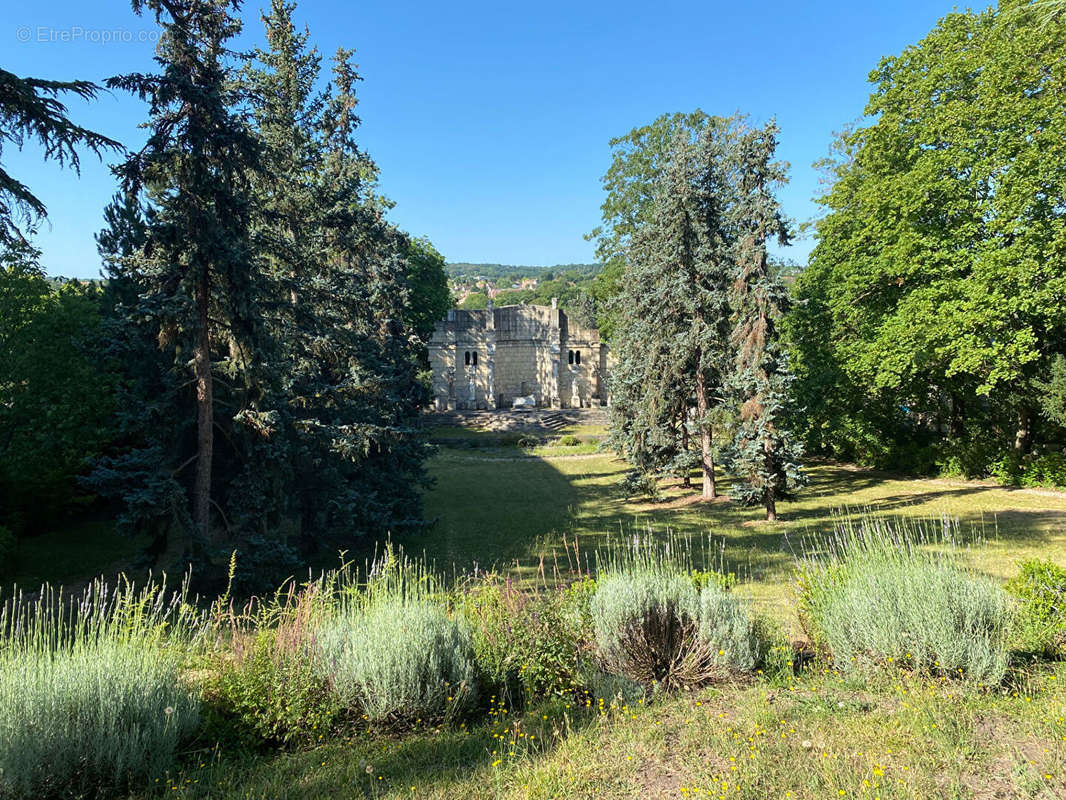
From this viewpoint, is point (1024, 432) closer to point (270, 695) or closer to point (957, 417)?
point (957, 417)

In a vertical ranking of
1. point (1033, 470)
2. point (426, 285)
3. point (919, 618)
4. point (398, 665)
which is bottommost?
point (1033, 470)

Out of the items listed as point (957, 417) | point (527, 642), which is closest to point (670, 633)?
point (527, 642)

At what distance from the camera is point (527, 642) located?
495 centimetres

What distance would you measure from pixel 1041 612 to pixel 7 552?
53.1 ft

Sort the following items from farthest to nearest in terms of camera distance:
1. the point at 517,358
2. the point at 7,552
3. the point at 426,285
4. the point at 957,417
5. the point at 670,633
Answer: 1. the point at 517,358
2. the point at 426,285
3. the point at 957,417
4. the point at 7,552
5. the point at 670,633

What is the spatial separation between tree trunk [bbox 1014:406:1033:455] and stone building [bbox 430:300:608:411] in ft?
101

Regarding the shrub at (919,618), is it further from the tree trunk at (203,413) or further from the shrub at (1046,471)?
the shrub at (1046,471)

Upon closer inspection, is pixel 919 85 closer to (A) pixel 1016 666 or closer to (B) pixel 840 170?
(B) pixel 840 170

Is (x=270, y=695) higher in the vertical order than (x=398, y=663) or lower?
lower

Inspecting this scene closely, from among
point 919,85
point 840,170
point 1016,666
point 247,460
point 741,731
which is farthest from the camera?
point 840,170

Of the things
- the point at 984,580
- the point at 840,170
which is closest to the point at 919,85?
the point at 840,170

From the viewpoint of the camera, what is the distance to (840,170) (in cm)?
2092

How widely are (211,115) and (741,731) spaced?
1066 cm

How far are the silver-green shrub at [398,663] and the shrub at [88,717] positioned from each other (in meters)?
1.06
